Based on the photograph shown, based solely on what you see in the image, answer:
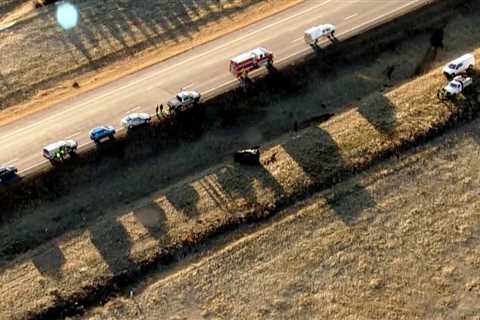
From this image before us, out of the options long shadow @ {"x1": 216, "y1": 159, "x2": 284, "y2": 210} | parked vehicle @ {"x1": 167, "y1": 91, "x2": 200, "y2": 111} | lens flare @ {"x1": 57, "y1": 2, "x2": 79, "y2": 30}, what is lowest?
long shadow @ {"x1": 216, "y1": 159, "x2": 284, "y2": 210}

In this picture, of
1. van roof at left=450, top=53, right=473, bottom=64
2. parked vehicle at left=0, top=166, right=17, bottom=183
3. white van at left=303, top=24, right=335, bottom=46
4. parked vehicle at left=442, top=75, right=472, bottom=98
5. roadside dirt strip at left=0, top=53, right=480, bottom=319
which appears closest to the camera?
roadside dirt strip at left=0, top=53, right=480, bottom=319

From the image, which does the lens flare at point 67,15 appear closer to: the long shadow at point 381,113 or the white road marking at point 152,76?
the white road marking at point 152,76

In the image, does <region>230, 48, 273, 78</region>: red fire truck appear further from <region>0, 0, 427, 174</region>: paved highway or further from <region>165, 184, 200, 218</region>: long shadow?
<region>165, 184, 200, 218</region>: long shadow

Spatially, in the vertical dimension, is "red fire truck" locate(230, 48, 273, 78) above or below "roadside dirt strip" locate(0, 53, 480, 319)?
above

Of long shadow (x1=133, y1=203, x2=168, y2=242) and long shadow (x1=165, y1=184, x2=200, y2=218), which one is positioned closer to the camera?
long shadow (x1=133, y1=203, x2=168, y2=242)

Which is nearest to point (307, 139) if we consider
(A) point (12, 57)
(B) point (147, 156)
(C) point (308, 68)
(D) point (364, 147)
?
(D) point (364, 147)

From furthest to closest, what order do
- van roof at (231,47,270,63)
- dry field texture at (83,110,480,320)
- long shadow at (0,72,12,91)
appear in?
1. long shadow at (0,72,12,91)
2. van roof at (231,47,270,63)
3. dry field texture at (83,110,480,320)

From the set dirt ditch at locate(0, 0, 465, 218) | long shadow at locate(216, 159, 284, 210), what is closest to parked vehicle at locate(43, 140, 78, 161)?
dirt ditch at locate(0, 0, 465, 218)
